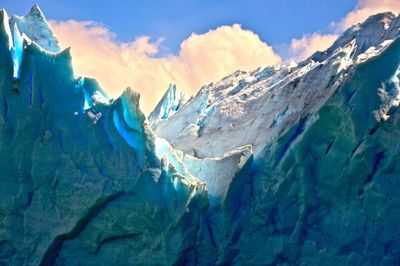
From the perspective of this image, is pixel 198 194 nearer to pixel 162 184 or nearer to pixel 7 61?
pixel 162 184

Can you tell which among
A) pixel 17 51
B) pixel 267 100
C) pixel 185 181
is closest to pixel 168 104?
pixel 267 100

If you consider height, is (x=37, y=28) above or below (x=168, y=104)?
below

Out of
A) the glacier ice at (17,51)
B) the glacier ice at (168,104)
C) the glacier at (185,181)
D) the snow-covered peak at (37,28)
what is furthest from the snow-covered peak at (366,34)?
the glacier ice at (17,51)

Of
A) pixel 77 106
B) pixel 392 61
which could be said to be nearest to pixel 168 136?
pixel 77 106

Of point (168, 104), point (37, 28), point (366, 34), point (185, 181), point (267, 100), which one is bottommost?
point (185, 181)

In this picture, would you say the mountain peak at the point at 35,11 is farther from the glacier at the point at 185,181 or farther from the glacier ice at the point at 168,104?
the glacier ice at the point at 168,104

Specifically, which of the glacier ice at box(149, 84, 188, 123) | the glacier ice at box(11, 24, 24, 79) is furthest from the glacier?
the glacier ice at box(149, 84, 188, 123)

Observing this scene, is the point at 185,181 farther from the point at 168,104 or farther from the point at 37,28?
the point at 168,104

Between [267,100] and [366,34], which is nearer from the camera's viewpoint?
[267,100]
